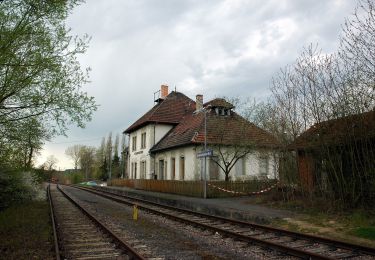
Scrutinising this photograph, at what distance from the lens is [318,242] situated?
9539 millimetres

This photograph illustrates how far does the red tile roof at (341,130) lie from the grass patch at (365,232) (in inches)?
147

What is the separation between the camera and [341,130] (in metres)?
14.2

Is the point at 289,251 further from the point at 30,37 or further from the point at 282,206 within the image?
the point at 30,37

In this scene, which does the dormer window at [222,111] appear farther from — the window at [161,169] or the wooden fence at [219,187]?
the window at [161,169]

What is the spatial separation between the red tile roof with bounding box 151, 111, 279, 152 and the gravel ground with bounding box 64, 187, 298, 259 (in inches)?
483

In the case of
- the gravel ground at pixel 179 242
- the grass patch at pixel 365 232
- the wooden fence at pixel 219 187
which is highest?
the wooden fence at pixel 219 187

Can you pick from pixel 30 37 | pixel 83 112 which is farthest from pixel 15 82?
pixel 83 112

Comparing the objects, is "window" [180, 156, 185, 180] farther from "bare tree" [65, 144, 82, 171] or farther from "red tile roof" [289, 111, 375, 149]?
"bare tree" [65, 144, 82, 171]

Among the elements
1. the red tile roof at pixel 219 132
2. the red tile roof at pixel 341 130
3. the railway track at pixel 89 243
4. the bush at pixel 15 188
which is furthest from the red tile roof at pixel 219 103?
the railway track at pixel 89 243

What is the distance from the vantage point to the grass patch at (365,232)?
10.2 m

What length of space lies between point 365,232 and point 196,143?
18.8 m

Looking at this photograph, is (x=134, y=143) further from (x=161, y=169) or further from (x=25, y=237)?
(x=25, y=237)

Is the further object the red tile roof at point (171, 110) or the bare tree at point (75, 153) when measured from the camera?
the bare tree at point (75, 153)

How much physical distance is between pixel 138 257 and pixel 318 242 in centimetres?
454
